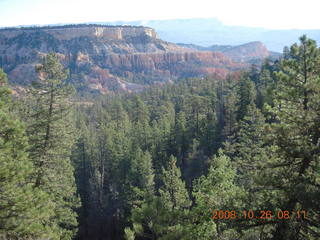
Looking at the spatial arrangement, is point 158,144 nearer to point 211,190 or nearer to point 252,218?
point 211,190

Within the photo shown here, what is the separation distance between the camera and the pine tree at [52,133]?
687 inches

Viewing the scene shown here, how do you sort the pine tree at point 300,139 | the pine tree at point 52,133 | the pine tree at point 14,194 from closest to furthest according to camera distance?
the pine tree at point 300,139, the pine tree at point 14,194, the pine tree at point 52,133

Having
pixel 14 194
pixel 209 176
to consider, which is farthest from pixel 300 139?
pixel 14 194

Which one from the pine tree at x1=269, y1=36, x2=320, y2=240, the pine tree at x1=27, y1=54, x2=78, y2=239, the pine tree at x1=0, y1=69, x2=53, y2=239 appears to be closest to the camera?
the pine tree at x1=269, y1=36, x2=320, y2=240

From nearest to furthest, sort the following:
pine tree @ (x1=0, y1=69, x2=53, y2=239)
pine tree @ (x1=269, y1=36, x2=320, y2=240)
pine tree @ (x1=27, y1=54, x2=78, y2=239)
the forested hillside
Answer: pine tree @ (x1=269, y1=36, x2=320, y2=240) < the forested hillside < pine tree @ (x1=0, y1=69, x2=53, y2=239) < pine tree @ (x1=27, y1=54, x2=78, y2=239)

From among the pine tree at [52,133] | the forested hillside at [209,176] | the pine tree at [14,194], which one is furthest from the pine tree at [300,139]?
the pine tree at [52,133]

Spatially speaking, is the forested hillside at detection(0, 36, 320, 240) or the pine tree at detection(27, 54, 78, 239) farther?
the pine tree at detection(27, 54, 78, 239)

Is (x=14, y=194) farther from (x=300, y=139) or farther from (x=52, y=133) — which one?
(x=300, y=139)

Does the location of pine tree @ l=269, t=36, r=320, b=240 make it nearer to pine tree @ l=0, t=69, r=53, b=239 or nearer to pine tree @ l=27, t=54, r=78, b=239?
pine tree @ l=0, t=69, r=53, b=239

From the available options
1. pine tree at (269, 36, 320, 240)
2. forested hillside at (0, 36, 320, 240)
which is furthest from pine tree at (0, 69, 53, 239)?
pine tree at (269, 36, 320, 240)

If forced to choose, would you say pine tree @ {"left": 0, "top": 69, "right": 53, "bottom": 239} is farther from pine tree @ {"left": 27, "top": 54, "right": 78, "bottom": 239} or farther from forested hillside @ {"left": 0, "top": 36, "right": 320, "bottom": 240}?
pine tree @ {"left": 27, "top": 54, "right": 78, "bottom": 239}

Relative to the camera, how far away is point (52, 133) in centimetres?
1794

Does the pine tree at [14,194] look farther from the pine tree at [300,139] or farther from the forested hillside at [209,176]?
the pine tree at [300,139]

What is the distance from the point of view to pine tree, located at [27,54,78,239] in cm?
1745
